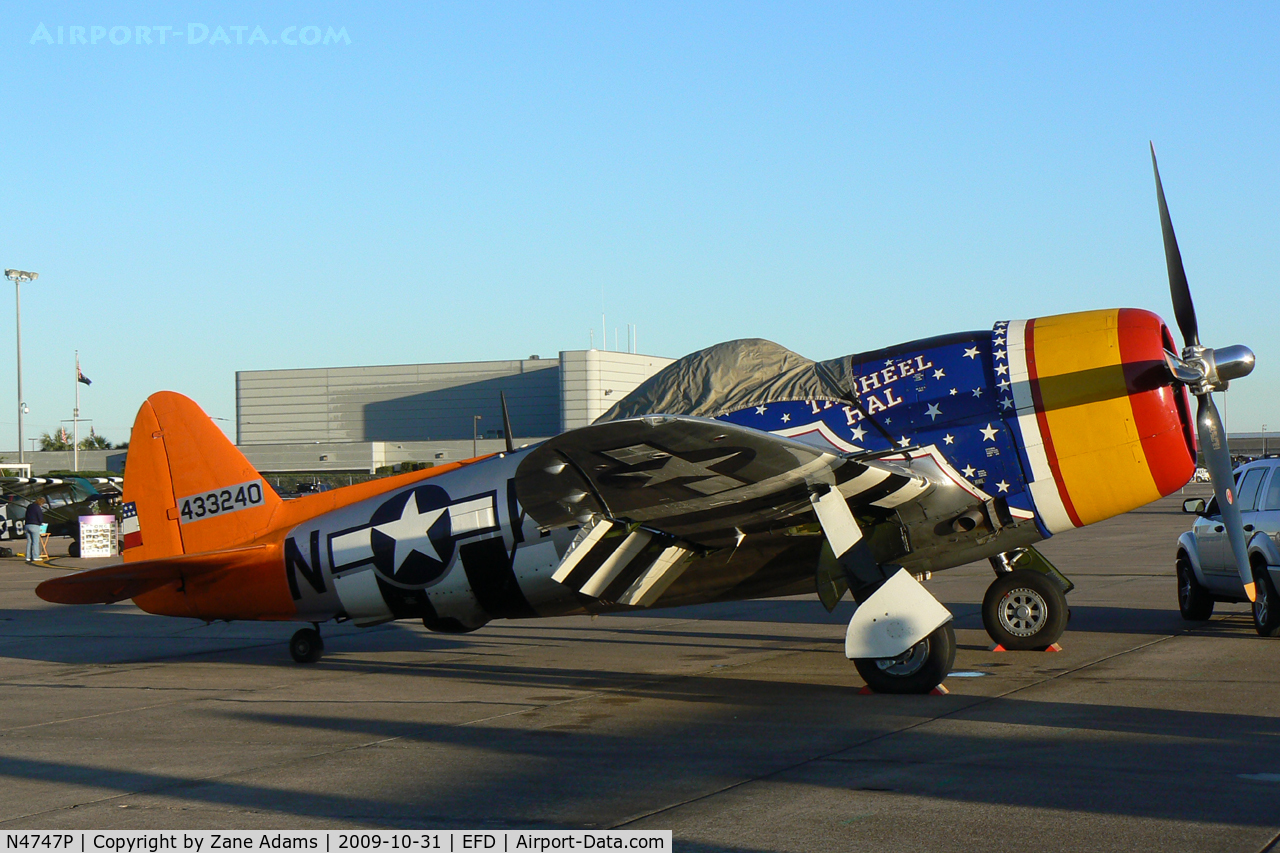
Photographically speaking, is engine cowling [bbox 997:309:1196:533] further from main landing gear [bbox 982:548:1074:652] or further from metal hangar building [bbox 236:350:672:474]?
metal hangar building [bbox 236:350:672:474]

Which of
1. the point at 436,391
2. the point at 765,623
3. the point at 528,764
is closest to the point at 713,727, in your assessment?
the point at 528,764

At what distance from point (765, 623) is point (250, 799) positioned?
30.9ft

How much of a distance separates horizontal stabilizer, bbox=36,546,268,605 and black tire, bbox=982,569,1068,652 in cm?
750

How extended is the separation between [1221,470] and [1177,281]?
70.4 inches

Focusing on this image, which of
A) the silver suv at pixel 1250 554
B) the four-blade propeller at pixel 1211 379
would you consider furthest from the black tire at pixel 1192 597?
the four-blade propeller at pixel 1211 379

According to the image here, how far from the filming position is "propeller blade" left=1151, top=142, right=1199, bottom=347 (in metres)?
9.94

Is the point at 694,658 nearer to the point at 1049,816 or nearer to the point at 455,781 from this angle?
the point at 455,781

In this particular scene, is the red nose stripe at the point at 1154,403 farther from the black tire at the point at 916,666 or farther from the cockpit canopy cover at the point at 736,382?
the black tire at the point at 916,666

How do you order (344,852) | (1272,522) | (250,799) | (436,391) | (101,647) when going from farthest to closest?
(436,391), (101,647), (1272,522), (250,799), (344,852)

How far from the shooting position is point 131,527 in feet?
40.9

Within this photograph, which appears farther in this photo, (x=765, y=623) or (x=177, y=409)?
(x=765, y=623)

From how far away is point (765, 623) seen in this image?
14.6m

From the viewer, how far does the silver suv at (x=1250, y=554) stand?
11258 millimetres

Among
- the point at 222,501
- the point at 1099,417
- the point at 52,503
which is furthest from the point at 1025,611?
the point at 52,503
